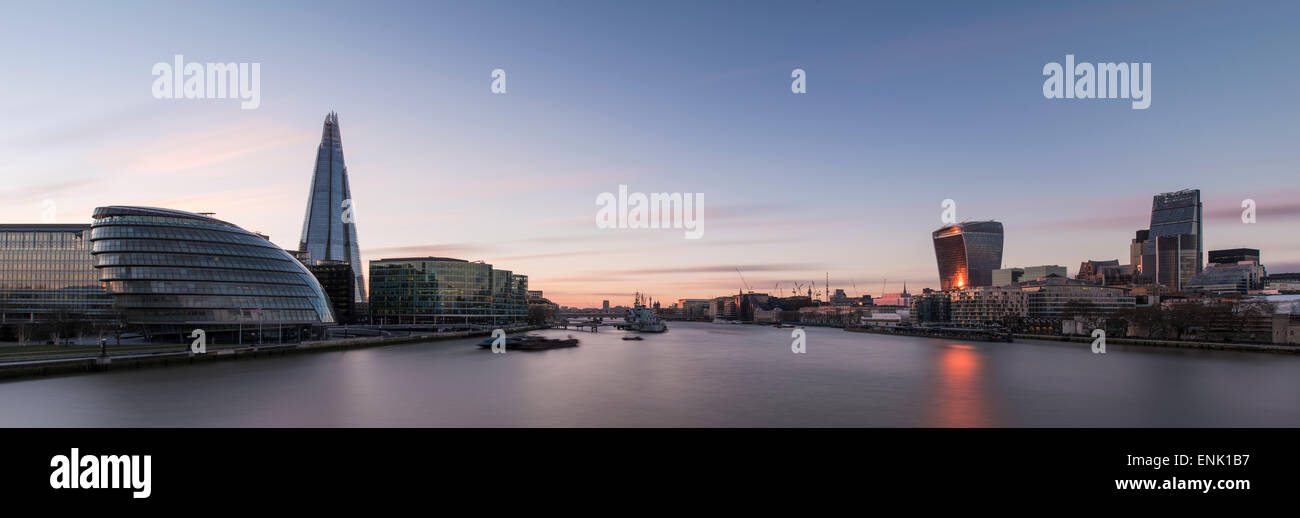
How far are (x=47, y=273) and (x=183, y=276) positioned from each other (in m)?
17.9

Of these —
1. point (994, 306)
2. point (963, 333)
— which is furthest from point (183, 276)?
point (994, 306)

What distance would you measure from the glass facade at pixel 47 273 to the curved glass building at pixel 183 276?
2.10 meters

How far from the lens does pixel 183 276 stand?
72.6 m

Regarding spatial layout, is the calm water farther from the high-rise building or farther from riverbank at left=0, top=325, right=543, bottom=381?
the high-rise building

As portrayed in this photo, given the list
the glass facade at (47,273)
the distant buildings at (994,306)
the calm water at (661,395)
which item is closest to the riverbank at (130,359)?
the calm water at (661,395)

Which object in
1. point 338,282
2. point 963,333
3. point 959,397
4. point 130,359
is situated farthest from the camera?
point 338,282

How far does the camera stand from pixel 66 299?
242 feet

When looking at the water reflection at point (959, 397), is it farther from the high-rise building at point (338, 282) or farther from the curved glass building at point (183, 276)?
the high-rise building at point (338, 282)

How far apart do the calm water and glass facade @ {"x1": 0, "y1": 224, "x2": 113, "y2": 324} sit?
3339 centimetres

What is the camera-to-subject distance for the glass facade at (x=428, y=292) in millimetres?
158875

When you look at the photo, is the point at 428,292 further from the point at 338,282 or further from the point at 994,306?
the point at 994,306
